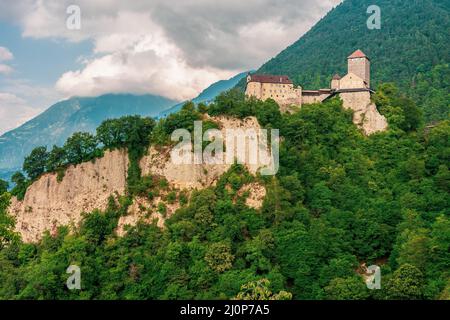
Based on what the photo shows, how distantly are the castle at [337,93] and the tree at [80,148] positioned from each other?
59.6 ft

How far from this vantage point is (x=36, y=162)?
55.6 metres

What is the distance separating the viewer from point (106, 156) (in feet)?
180

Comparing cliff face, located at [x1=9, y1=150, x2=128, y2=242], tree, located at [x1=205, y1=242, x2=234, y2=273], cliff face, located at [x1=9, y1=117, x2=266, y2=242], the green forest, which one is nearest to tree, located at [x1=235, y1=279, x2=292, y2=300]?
the green forest

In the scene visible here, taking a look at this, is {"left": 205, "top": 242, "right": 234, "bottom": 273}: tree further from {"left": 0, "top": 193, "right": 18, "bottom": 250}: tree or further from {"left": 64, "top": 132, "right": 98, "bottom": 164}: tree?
{"left": 0, "top": 193, "right": 18, "bottom": 250}: tree

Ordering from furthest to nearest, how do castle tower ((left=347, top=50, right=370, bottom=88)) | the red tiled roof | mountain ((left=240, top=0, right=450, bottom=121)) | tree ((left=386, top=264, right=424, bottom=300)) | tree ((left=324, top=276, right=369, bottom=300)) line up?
1. mountain ((left=240, top=0, right=450, bottom=121))
2. castle tower ((left=347, top=50, right=370, bottom=88))
3. the red tiled roof
4. tree ((left=324, top=276, right=369, bottom=300))
5. tree ((left=386, top=264, right=424, bottom=300))

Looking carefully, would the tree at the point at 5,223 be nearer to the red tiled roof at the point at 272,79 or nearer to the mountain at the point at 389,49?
the red tiled roof at the point at 272,79

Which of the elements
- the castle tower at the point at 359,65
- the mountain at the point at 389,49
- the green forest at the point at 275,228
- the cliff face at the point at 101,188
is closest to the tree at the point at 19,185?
the green forest at the point at 275,228

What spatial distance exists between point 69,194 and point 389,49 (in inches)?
3228

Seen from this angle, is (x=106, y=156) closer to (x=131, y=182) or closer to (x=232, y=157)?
(x=131, y=182)

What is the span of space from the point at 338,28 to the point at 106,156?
102 metres

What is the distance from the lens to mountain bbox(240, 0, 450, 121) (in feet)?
302

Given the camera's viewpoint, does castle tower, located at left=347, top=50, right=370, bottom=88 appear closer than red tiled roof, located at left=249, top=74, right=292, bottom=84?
No

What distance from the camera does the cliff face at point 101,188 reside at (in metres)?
52.4
